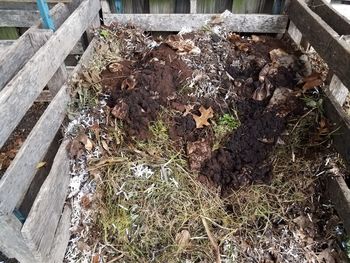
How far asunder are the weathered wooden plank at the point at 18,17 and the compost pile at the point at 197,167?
119 cm

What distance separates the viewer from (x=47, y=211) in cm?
202

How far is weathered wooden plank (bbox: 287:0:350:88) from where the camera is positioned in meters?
2.15

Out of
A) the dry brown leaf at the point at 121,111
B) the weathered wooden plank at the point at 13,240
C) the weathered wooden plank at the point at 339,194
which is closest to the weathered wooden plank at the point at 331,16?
the weathered wooden plank at the point at 339,194

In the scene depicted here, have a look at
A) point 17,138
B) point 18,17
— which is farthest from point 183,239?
point 18,17

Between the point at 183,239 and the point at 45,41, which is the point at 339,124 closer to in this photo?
the point at 183,239

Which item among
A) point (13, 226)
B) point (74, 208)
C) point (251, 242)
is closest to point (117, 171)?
point (74, 208)

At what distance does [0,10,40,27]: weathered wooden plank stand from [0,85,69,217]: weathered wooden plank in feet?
4.67

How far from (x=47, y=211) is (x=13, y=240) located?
0.88 feet

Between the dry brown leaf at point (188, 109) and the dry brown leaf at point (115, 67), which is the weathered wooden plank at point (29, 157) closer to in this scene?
the dry brown leaf at point (115, 67)

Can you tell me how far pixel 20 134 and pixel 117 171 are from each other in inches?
65.6

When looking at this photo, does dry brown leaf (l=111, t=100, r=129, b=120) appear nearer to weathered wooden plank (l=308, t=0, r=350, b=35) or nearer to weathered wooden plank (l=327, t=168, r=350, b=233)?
weathered wooden plank (l=327, t=168, r=350, b=233)

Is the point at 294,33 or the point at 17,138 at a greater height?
the point at 294,33

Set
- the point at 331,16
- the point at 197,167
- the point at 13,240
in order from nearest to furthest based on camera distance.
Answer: the point at 13,240
the point at 197,167
the point at 331,16

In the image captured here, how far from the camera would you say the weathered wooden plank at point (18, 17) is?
3396 millimetres
